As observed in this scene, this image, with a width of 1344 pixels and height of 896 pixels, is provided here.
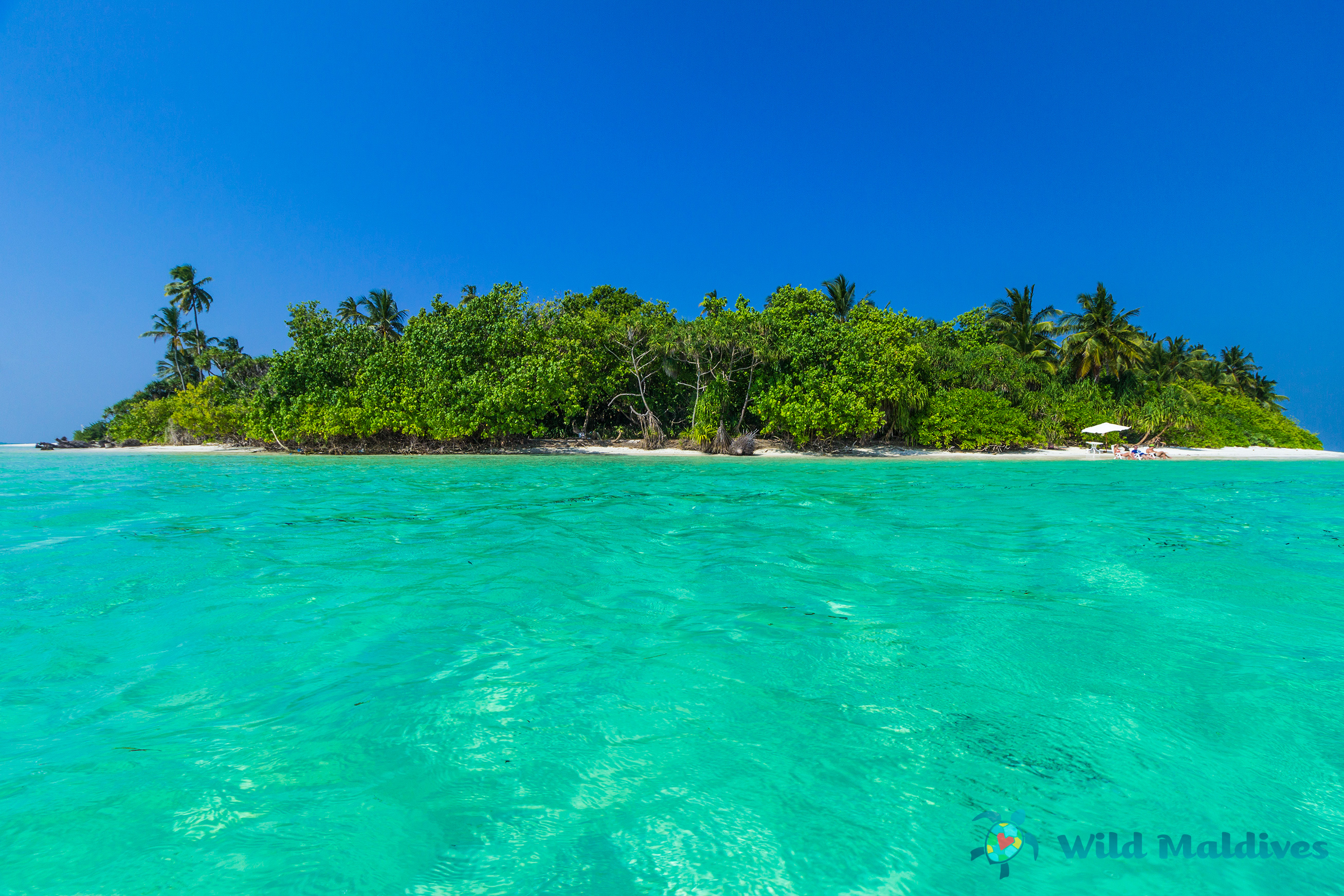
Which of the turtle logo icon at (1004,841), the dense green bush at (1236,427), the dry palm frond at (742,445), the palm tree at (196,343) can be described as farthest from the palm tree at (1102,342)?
the palm tree at (196,343)

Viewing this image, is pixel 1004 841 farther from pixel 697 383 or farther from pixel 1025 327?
pixel 1025 327

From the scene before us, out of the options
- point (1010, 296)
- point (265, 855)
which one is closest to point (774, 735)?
point (265, 855)

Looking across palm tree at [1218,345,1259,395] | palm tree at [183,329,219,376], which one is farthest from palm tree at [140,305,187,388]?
palm tree at [1218,345,1259,395]

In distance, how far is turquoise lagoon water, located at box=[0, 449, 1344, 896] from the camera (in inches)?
75.4

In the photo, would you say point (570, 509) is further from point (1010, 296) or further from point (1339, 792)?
point (1010, 296)

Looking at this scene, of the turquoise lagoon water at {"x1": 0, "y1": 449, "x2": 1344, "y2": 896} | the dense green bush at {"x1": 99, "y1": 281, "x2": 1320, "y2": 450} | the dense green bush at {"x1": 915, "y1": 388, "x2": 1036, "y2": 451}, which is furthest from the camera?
the dense green bush at {"x1": 915, "y1": 388, "x2": 1036, "y2": 451}

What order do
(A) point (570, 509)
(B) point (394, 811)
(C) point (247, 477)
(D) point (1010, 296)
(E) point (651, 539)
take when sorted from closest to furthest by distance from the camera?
(B) point (394, 811) → (E) point (651, 539) → (A) point (570, 509) → (C) point (247, 477) → (D) point (1010, 296)

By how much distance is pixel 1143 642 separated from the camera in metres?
3.73

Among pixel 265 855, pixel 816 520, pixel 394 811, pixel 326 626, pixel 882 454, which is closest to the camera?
pixel 265 855

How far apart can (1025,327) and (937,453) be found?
14.2 m

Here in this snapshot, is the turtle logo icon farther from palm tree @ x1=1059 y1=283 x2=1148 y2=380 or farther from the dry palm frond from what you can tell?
palm tree @ x1=1059 y1=283 x2=1148 y2=380

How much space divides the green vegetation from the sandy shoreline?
2.63ft

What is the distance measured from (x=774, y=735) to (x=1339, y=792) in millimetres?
2136

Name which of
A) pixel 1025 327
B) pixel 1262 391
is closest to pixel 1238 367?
pixel 1262 391
